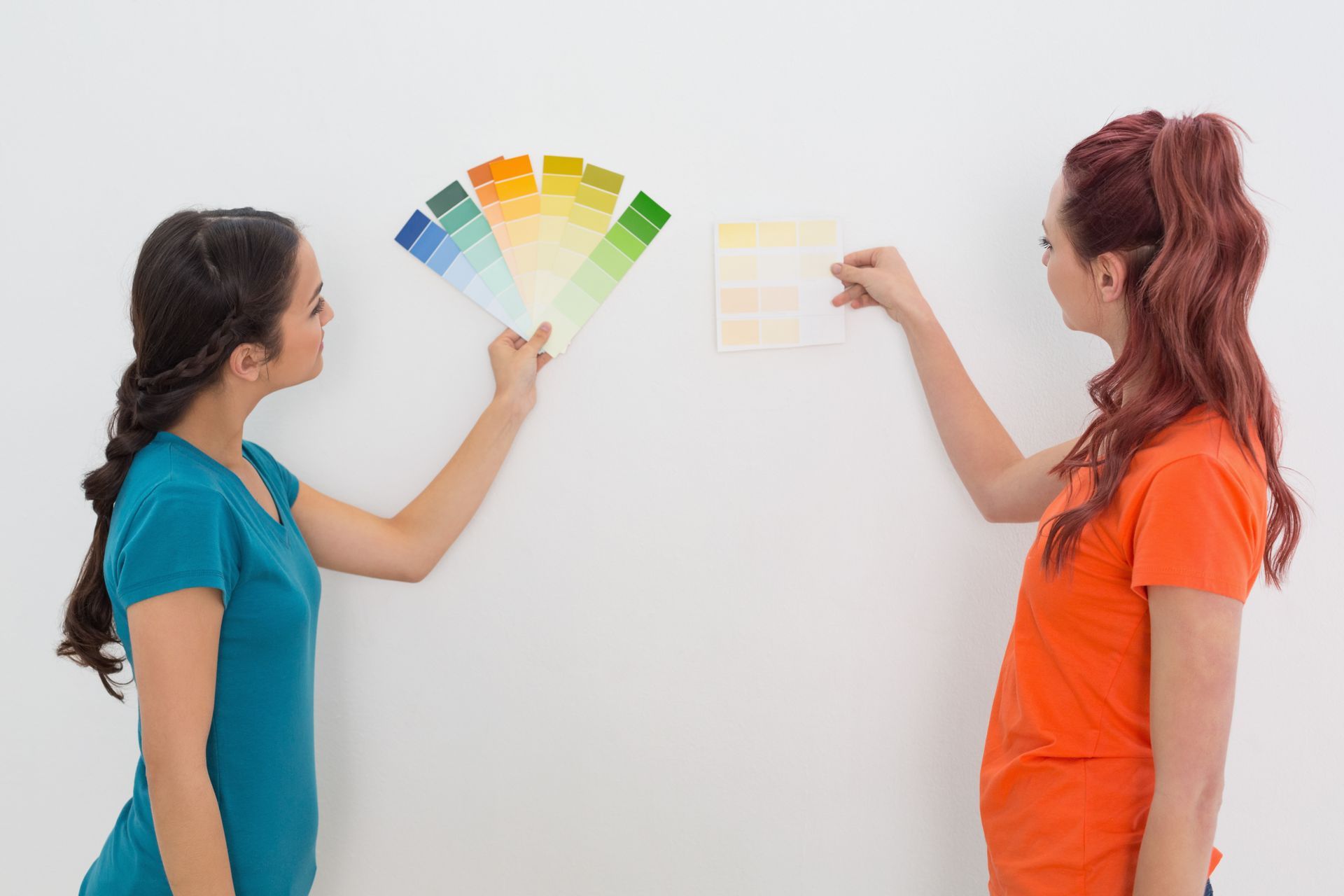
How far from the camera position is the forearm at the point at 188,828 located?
3.01 ft

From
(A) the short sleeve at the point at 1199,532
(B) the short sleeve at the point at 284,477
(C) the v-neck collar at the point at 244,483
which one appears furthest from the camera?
(B) the short sleeve at the point at 284,477

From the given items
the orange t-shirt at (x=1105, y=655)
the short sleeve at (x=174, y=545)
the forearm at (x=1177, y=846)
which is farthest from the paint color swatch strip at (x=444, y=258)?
the forearm at (x=1177, y=846)

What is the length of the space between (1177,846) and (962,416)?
23.3 inches

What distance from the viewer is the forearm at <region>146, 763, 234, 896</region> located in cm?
92

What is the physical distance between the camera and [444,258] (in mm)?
1230

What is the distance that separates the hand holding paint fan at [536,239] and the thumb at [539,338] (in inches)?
0.5

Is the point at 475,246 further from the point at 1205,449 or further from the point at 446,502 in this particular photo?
the point at 1205,449

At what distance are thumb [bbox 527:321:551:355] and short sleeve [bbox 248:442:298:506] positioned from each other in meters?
0.36

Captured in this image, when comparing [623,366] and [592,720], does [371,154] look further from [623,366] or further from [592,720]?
[592,720]

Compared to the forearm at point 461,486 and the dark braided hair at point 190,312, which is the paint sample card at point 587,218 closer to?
the forearm at point 461,486

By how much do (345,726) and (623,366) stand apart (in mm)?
679

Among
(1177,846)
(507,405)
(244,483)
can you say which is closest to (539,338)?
(507,405)

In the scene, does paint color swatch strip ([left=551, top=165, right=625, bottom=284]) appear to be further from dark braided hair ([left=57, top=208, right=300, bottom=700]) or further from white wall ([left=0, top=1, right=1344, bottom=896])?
dark braided hair ([left=57, top=208, right=300, bottom=700])

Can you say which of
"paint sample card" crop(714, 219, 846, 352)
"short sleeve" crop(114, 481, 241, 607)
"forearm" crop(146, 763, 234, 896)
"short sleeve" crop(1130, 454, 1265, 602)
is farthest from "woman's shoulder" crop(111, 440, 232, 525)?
"short sleeve" crop(1130, 454, 1265, 602)
